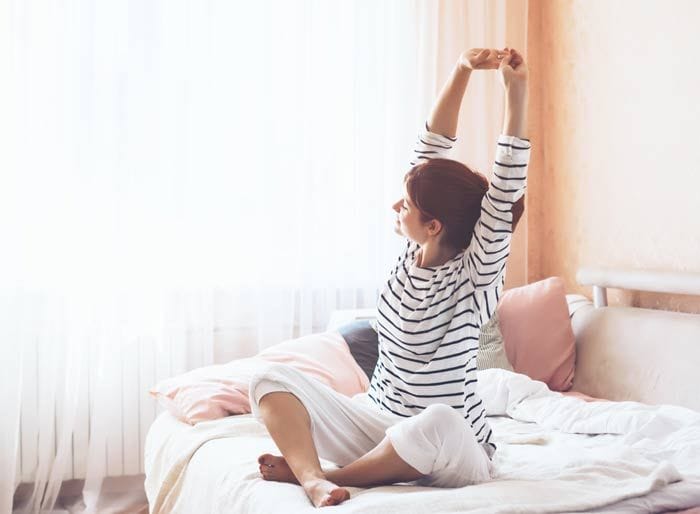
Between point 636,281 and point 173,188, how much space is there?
154cm

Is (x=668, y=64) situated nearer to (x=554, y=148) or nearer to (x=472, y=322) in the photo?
(x=554, y=148)

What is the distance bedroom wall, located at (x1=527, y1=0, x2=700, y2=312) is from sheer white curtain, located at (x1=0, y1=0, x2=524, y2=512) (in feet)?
1.40

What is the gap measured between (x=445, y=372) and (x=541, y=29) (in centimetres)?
221

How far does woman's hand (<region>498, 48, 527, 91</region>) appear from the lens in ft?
4.71

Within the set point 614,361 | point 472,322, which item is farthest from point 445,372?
point 614,361

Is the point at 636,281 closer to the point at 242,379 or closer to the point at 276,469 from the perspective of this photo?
the point at 242,379

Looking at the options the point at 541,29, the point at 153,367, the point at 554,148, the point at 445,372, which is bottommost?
the point at 153,367

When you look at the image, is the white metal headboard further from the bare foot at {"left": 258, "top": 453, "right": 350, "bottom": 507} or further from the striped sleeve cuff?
the bare foot at {"left": 258, "top": 453, "right": 350, "bottom": 507}

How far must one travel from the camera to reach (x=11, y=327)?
108 inches

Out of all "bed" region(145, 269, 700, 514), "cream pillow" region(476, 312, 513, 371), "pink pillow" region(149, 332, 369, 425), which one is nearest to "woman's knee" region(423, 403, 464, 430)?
"bed" region(145, 269, 700, 514)

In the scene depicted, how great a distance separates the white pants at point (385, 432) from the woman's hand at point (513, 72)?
1.78 ft

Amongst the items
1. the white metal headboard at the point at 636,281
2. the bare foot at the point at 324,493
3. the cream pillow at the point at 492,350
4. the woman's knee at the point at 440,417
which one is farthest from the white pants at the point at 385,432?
the white metal headboard at the point at 636,281

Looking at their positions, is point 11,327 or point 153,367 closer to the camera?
point 11,327

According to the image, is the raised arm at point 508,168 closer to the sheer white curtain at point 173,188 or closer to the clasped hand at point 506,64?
the clasped hand at point 506,64
